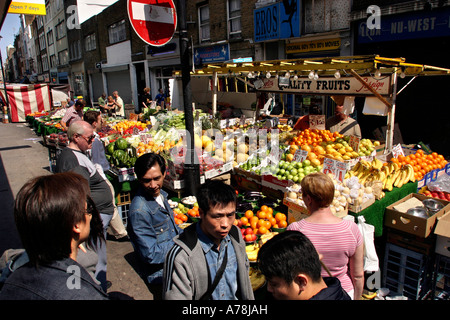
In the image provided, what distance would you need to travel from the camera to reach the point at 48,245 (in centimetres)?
136

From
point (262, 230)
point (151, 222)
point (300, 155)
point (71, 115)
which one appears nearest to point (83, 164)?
point (151, 222)

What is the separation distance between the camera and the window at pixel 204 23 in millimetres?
16825

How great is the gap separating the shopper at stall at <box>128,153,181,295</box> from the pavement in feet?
1.28

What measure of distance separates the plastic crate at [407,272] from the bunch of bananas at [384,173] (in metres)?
0.97

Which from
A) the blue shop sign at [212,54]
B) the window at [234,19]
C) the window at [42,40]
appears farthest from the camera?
the window at [42,40]

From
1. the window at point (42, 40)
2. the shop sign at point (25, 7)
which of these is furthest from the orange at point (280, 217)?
the window at point (42, 40)

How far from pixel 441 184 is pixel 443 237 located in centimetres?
176

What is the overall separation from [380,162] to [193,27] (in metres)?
15.7

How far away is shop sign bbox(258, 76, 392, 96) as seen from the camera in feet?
17.4

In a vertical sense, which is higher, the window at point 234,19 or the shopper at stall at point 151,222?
the window at point 234,19

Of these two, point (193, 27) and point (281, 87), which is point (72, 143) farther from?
point (193, 27)

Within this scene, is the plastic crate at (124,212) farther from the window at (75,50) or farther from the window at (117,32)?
the window at (75,50)

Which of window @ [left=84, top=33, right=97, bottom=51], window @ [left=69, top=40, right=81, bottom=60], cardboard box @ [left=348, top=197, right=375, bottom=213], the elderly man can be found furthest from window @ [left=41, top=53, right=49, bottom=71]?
cardboard box @ [left=348, top=197, right=375, bottom=213]

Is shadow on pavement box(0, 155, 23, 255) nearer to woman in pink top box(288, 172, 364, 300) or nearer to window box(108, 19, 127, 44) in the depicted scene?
woman in pink top box(288, 172, 364, 300)
